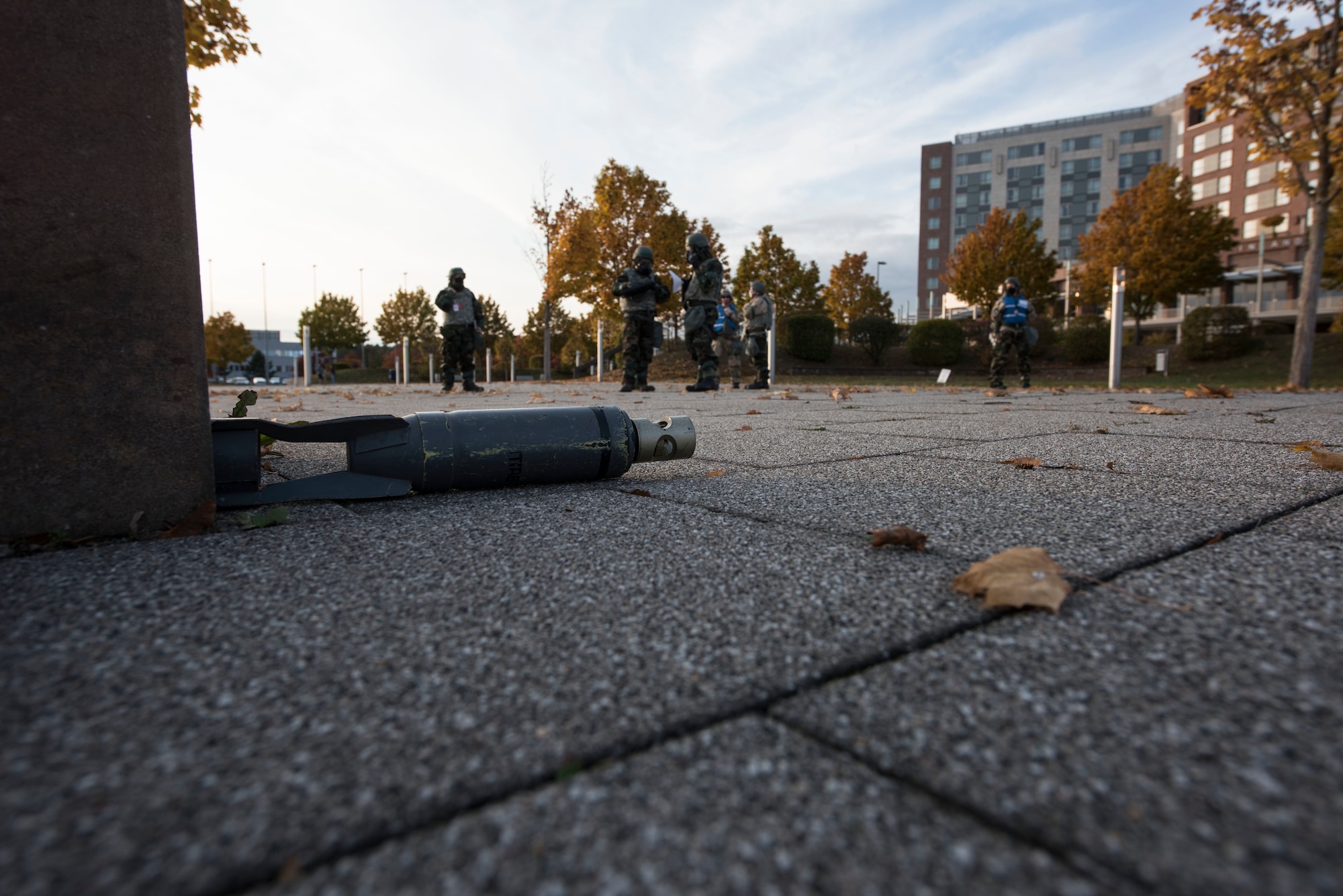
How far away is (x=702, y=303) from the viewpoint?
1129cm

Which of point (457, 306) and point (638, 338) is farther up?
point (457, 306)

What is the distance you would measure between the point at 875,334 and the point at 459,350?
758 inches

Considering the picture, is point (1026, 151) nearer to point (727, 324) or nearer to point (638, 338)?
point (727, 324)

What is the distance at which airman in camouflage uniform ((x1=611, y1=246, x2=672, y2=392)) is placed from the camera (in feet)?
35.1

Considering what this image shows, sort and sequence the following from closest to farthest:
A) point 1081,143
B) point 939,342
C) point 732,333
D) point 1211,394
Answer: point 1211,394 → point 732,333 → point 939,342 → point 1081,143

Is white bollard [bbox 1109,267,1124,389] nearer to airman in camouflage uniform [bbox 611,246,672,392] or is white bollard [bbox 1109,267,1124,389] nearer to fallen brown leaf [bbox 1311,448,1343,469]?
airman in camouflage uniform [bbox 611,246,672,392]

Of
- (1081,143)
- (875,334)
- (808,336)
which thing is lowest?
(808,336)

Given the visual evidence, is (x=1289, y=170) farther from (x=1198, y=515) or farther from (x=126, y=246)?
(x=126, y=246)

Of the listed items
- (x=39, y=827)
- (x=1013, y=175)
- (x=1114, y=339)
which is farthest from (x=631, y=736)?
(x=1013, y=175)

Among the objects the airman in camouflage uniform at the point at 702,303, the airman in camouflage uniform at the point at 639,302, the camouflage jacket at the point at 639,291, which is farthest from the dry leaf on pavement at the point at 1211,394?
the airman in camouflage uniform at the point at 639,302

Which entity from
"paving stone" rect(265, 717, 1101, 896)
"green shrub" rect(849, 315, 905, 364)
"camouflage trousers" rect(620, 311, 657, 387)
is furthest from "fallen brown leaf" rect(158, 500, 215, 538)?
"green shrub" rect(849, 315, 905, 364)

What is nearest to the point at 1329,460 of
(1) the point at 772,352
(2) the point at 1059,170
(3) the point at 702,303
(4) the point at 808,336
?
(3) the point at 702,303

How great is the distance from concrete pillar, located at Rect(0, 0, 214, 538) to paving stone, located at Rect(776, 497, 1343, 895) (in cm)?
165

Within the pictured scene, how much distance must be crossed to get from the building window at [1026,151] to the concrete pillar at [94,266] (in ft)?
288
